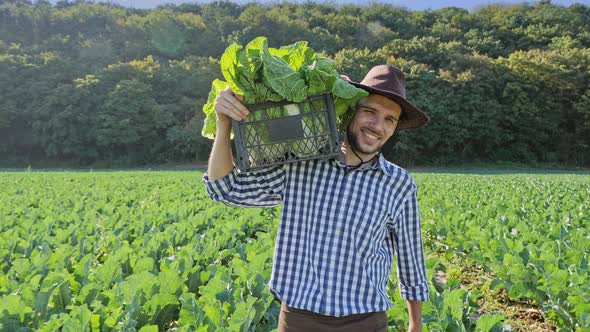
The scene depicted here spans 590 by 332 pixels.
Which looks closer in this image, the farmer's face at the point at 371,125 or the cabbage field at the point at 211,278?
the farmer's face at the point at 371,125

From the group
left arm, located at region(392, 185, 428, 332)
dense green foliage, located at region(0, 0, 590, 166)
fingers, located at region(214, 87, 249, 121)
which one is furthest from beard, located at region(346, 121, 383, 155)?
dense green foliage, located at region(0, 0, 590, 166)

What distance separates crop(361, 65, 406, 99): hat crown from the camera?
1964mm

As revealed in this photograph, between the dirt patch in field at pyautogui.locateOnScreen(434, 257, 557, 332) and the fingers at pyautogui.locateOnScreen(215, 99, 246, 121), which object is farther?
the dirt patch in field at pyautogui.locateOnScreen(434, 257, 557, 332)

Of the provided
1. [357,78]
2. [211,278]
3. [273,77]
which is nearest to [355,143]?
[273,77]

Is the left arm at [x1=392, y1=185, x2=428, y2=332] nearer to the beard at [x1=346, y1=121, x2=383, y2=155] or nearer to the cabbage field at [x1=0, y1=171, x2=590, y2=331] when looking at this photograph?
the beard at [x1=346, y1=121, x2=383, y2=155]

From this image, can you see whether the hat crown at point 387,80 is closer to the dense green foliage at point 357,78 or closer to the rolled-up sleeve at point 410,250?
the rolled-up sleeve at point 410,250

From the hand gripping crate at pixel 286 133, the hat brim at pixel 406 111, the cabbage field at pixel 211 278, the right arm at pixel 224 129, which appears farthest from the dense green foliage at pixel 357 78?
the right arm at pixel 224 129

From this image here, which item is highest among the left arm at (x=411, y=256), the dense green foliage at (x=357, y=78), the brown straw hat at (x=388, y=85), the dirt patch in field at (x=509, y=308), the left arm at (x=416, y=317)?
the dense green foliage at (x=357, y=78)

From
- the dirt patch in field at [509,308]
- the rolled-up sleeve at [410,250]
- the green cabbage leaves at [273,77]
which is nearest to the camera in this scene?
the green cabbage leaves at [273,77]

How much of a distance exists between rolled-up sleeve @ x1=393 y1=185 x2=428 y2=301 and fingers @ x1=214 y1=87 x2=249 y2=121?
0.85 metres

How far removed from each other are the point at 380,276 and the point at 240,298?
1.18 metres

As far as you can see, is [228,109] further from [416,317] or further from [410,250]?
[416,317]

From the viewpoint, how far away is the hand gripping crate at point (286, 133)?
1.87m

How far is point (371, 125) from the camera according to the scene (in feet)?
6.54
